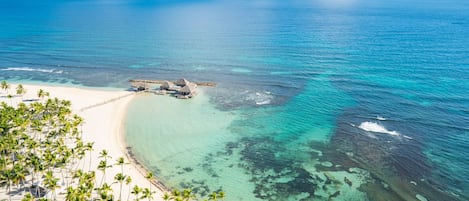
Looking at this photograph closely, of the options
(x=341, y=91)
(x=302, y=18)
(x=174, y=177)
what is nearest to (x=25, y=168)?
(x=174, y=177)

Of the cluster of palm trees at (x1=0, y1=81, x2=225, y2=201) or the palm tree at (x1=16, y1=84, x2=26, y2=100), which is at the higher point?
the palm tree at (x1=16, y1=84, x2=26, y2=100)

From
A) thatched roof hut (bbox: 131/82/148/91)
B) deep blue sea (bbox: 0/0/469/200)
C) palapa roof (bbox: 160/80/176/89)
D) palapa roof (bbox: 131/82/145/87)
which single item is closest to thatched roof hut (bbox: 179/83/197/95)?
palapa roof (bbox: 160/80/176/89)

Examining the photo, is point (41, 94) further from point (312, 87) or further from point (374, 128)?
point (374, 128)

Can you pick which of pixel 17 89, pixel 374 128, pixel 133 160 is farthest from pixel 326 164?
pixel 17 89

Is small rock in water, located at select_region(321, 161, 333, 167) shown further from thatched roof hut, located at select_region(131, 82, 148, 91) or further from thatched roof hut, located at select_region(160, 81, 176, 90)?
thatched roof hut, located at select_region(131, 82, 148, 91)

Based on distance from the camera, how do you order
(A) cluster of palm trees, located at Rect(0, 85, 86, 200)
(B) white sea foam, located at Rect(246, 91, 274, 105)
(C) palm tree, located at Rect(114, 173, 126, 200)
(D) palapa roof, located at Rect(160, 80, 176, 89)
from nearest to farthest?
(C) palm tree, located at Rect(114, 173, 126, 200), (A) cluster of palm trees, located at Rect(0, 85, 86, 200), (B) white sea foam, located at Rect(246, 91, 274, 105), (D) palapa roof, located at Rect(160, 80, 176, 89)
